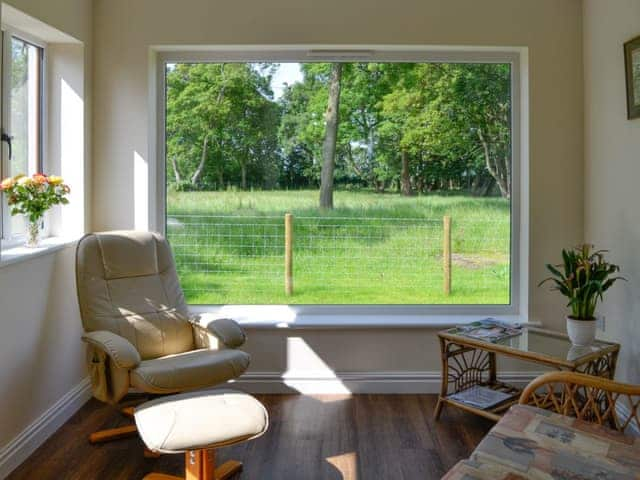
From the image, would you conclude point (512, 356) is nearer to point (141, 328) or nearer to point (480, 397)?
point (480, 397)

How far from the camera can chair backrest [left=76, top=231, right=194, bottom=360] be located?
3.25 m

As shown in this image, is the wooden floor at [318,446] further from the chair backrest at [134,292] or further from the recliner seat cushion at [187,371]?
the chair backrest at [134,292]

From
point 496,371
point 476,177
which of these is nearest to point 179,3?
point 476,177

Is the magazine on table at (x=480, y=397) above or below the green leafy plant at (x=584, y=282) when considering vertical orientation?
below

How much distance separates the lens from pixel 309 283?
13.5ft

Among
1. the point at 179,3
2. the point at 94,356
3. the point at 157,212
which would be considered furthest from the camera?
the point at 157,212

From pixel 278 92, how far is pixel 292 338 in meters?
1.55

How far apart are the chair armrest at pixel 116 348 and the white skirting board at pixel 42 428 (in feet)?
1.79

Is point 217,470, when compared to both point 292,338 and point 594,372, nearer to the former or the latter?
point 292,338

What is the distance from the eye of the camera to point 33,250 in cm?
314

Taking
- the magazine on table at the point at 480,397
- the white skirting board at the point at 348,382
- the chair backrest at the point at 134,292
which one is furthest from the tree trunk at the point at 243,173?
the magazine on table at the point at 480,397

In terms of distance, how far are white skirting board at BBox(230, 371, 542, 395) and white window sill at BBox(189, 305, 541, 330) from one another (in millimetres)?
302

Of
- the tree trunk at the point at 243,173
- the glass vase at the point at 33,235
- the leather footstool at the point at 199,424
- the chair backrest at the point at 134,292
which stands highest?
the tree trunk at the point at 243,173

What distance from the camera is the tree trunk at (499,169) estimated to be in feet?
13.3
